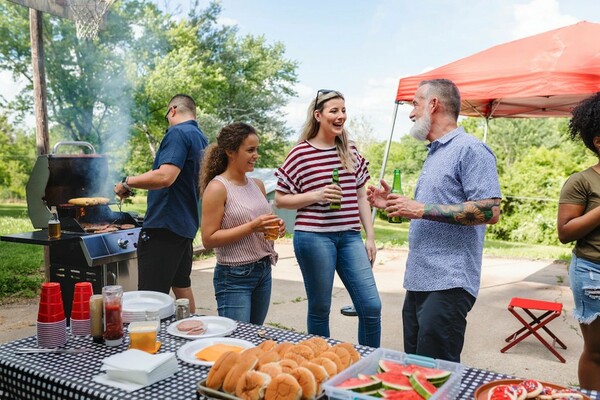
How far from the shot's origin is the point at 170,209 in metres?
3.71

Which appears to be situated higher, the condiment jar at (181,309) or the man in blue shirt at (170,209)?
the man in blue shirt at (170,209)

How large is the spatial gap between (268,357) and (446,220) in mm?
1091

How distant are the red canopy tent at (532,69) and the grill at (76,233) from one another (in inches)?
104

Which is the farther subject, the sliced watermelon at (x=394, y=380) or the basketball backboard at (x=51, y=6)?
the basketball backboard at (x=51, y=6)

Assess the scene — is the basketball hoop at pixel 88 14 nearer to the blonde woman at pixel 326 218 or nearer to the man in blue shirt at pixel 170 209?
the man in blue shirt at pixel 170 209

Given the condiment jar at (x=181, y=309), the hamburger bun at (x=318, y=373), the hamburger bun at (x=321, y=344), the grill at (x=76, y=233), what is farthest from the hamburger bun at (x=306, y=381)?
the grill at (x=76, y=233)

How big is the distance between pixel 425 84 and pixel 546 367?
285cm

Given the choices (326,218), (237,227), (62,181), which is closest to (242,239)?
(237,227)

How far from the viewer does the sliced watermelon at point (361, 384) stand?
4.54 feet

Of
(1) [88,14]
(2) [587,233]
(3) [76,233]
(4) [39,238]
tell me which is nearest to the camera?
(2) [587,233]

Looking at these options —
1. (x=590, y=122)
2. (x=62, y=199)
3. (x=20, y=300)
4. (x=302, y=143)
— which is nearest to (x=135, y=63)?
(x=20, y=300)

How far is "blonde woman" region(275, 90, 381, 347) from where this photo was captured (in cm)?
309

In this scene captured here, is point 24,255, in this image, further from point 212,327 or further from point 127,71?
point 127,71

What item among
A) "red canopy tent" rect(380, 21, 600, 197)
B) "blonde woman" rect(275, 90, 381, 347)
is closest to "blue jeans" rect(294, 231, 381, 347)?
"blonde woman" rect(275, 90, 381, 347)
